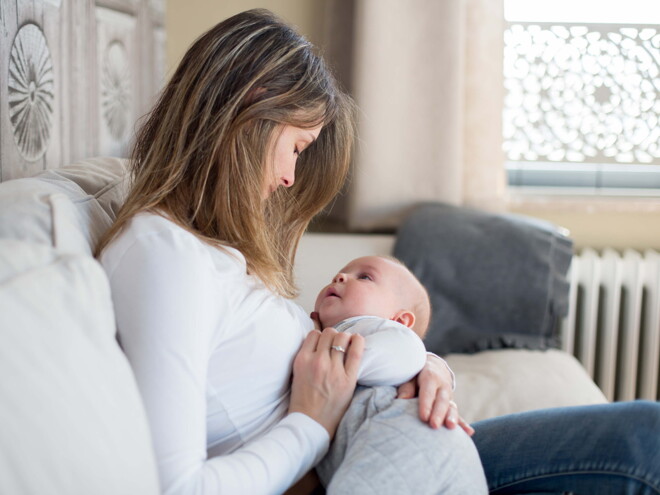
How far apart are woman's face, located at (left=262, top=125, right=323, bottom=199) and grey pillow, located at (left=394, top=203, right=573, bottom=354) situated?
1.11 metres

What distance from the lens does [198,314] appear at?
0.85m

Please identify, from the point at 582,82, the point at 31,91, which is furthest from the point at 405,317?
the point at 582,82

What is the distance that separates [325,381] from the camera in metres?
1.02

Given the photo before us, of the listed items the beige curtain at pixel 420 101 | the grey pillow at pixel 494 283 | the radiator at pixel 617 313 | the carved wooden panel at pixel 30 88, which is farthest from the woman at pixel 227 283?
the radiator at pixel 617 313

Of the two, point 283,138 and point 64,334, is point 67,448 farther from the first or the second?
point 283,138

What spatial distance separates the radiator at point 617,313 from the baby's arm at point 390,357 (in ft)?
4.87

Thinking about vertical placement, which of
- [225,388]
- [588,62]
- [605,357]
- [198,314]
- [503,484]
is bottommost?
[605,357]

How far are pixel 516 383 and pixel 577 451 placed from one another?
0.79m

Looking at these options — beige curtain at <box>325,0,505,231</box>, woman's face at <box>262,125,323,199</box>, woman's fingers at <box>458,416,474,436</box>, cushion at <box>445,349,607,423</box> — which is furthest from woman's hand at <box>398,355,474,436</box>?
beige curtain at <box>325,0,505,231</box>

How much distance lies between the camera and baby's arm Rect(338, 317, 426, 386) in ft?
3.50

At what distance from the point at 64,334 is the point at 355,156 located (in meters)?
1.84

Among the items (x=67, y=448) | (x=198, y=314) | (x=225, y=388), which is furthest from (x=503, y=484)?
(x=67, y=448)

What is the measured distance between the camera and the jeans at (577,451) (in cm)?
107

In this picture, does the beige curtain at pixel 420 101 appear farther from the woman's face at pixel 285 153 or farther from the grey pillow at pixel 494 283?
the woman's face at pixel 285 153
